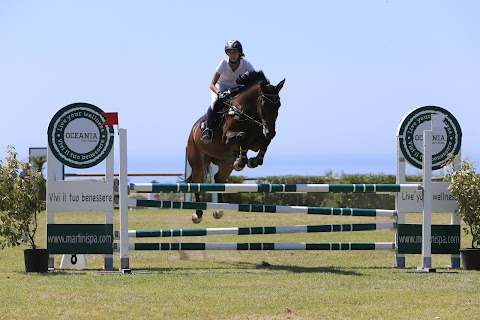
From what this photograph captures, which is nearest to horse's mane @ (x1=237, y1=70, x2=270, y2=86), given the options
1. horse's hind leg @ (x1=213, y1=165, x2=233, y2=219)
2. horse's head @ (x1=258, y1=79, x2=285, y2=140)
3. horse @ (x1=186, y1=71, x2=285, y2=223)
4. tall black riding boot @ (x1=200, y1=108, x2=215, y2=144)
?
horse @ (x1=186, y1=71, x2=285, y2=223)

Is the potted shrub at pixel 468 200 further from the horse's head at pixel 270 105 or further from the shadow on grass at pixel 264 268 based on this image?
the horse's head at pixel 270 105

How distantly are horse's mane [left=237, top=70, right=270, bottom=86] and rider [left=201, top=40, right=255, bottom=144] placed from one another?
0.78ft

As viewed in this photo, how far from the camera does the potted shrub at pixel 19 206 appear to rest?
8391mm

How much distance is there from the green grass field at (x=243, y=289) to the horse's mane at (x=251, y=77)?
1918mm

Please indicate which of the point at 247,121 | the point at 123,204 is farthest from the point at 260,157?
the point at 123,204

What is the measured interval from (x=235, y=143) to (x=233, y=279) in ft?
6.45

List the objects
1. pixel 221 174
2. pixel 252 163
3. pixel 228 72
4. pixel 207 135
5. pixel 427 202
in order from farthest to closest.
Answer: pixel 221 174 → pixel 207 135 → pixel 228 72 → pixel 252 163 → pixel 427 202

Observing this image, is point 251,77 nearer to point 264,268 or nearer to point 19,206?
point 264,268

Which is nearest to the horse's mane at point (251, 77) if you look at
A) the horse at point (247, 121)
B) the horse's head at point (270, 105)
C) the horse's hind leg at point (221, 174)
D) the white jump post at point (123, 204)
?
the horse at point (247, 121)

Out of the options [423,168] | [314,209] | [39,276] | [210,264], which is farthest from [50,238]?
[423,168]

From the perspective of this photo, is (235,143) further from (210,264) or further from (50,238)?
(50,238)

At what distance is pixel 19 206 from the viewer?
8.39m

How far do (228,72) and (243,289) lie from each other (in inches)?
→ 127

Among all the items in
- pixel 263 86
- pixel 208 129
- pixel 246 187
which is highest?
pixel 263 86
